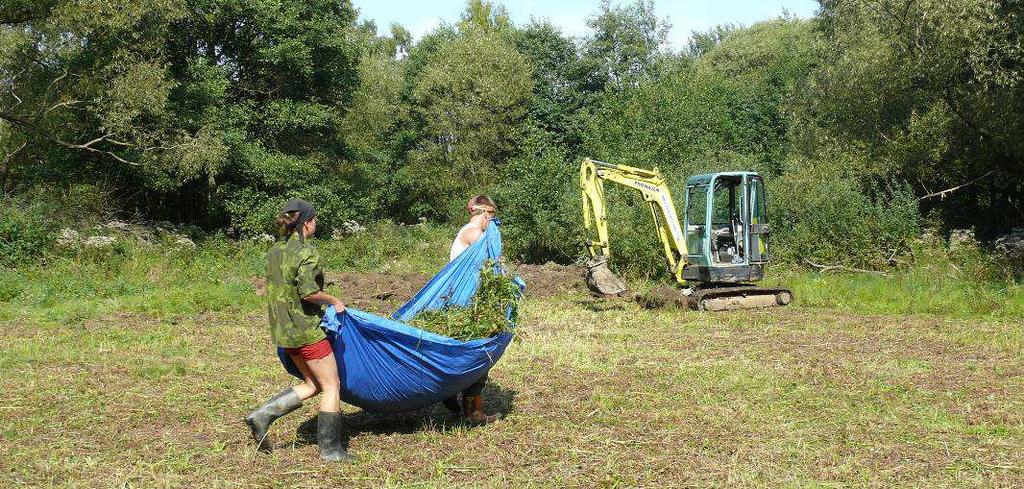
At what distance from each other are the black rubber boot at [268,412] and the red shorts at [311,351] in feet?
1.20

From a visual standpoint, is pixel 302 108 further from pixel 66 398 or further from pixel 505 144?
pixel 66 398

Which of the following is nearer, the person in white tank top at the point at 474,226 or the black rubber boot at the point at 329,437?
the black rubber boot at the point at 329,437

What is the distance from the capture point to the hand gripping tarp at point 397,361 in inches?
247

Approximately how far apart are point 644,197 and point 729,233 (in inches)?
64.6

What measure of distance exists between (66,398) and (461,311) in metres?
3.97

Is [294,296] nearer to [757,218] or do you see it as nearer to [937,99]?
[757,218]

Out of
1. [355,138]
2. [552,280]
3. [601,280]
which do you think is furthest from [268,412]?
[355,138]

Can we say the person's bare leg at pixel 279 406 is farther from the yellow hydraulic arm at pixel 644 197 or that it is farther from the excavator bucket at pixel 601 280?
the yellow hydraulic arm at pixel 644 197

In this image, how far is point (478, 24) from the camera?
187 feet

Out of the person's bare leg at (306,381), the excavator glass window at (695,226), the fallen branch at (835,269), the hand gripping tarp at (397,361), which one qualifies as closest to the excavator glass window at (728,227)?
the excavator glass window at (695,226)

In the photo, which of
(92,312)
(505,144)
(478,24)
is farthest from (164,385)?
(478,24)

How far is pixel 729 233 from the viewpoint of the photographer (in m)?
15.7

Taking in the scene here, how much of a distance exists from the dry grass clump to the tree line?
1242 centimetres

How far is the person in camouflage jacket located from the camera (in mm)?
5969
